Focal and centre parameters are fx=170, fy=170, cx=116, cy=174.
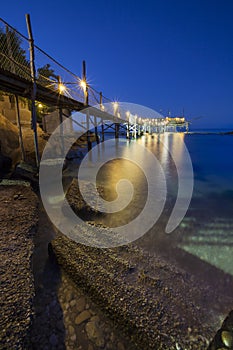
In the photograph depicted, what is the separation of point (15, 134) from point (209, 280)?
41.5 ft

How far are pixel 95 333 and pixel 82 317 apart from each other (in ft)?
0.91

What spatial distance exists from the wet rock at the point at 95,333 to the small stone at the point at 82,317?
83 millimetres

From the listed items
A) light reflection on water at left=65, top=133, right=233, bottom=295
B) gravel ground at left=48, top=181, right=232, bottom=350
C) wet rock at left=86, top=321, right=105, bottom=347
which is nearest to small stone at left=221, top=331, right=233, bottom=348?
gravel ground at left=48, top=181, right=232, bottom=350

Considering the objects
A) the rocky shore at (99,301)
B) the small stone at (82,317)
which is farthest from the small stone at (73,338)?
the small stone at (82,317)

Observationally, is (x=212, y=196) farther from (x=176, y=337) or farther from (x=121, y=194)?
(x=176, y=337)

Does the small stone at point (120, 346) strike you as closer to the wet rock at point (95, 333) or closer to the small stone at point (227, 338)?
the wet rock at point (95, 333)

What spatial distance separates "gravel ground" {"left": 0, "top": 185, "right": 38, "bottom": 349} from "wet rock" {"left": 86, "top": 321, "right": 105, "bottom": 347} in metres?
0.87

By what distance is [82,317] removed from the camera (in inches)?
96.4

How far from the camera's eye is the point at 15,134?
1134cm

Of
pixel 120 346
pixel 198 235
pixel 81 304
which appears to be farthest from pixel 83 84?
pixel 120 346

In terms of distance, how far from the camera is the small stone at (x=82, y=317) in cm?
241

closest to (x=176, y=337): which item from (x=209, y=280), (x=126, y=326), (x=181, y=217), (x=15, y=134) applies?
(x=126, y=326)

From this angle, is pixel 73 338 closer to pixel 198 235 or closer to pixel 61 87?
pixel 198 235

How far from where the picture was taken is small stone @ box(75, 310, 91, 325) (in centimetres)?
241
